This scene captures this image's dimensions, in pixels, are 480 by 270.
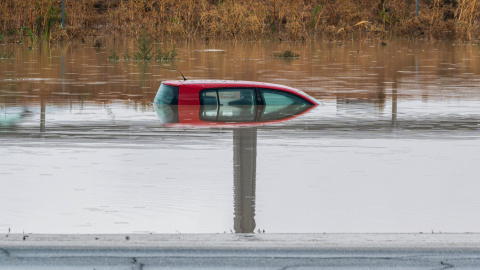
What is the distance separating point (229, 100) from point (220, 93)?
306 millimetres

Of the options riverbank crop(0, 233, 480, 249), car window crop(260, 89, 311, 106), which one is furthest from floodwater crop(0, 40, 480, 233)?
riverbank crop(0, 233, 480, 249)

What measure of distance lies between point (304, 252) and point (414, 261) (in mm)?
800

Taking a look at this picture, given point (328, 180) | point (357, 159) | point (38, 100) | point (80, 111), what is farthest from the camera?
point (38, 100)

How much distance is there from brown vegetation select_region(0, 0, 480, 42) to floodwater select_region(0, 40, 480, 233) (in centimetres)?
2393

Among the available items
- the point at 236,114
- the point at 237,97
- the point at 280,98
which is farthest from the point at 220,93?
the point at 236,114

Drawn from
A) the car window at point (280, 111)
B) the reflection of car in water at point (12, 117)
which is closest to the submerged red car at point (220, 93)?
the car window at point (280, 111)

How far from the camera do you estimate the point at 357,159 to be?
523 inches

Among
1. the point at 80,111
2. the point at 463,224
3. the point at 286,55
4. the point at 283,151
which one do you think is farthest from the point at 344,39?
the point at 463,224

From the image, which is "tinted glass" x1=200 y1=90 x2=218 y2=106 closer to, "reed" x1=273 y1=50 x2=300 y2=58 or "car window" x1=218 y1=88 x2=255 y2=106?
"car window" x1=218 y1=88 x2=255 y2=106

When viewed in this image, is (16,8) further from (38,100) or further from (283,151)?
(283,151)

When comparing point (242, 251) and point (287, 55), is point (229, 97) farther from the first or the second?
point (287, 55)

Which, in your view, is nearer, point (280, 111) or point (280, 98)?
point (280, 111)

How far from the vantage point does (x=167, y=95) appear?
2084cm

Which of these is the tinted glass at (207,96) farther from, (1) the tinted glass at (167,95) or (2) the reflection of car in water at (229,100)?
(1) the tinted glass at (167,95)
